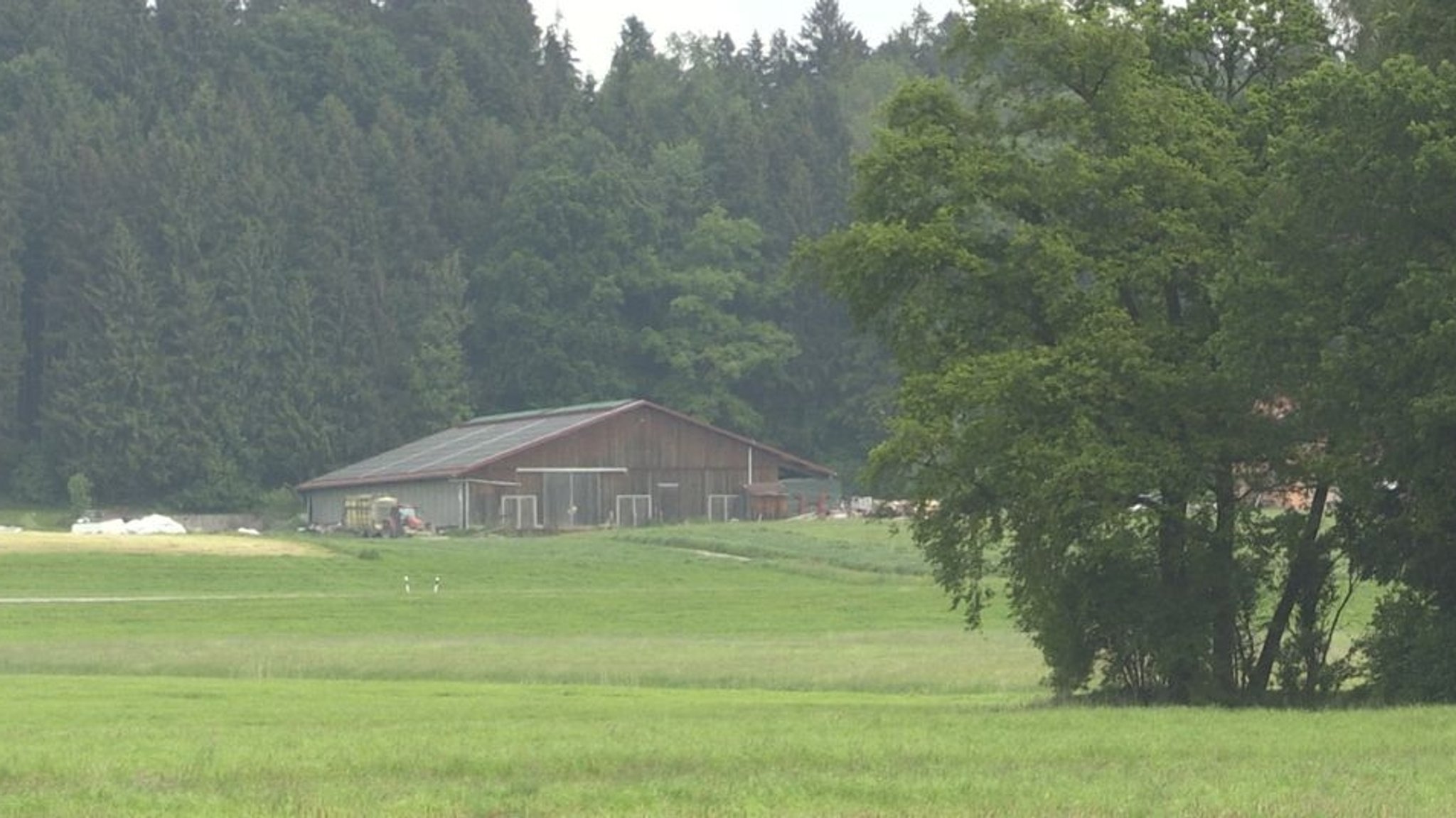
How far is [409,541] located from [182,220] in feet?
171

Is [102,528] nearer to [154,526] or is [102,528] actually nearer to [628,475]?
[154,526]

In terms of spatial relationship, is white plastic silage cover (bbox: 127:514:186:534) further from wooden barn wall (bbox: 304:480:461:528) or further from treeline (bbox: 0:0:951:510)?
treeline (bbox: 0:0:951:510)

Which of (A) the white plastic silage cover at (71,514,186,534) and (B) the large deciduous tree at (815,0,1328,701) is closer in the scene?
(B) the large deciduous tree at (815,0,1328,701)

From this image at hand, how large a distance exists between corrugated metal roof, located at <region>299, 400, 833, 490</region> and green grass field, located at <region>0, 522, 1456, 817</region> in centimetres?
3855

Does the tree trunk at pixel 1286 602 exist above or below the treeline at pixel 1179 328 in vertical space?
below

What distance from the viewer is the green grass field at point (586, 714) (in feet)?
80.7

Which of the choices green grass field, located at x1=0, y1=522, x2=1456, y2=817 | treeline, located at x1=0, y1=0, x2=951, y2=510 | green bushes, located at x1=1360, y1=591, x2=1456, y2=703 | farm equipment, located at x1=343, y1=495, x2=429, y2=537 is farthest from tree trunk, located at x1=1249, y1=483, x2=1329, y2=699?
treeline, located at x1=0, y1=0, x2=951, y2=510

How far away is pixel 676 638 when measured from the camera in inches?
2638

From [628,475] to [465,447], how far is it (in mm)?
9734

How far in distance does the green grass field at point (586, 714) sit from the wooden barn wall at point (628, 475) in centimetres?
3780

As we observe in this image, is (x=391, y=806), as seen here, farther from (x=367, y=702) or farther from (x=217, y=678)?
(x=217, y=678)

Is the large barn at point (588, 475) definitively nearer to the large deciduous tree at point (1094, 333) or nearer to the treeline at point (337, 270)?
the treeline at point (337, 270)

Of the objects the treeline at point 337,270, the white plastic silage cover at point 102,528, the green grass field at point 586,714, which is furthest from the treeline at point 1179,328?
the treeline at point 337,270

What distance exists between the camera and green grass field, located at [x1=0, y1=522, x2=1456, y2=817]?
24594 mm
